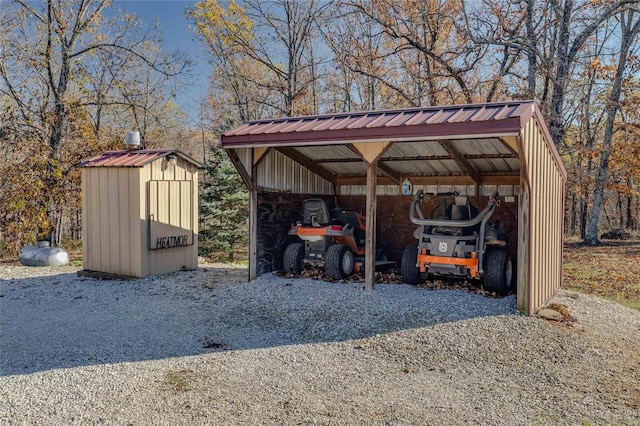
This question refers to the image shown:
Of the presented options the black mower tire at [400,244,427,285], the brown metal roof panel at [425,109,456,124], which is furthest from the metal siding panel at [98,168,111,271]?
the brown metal roof panel at [425,109,456,124]

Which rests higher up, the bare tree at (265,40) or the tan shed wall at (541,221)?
the bare tree at (265,40)

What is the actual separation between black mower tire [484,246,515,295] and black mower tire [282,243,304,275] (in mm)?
2949

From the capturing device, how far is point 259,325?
5.46 m

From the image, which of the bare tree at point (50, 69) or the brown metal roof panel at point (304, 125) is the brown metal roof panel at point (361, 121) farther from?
the bare tree at point (50, 69)

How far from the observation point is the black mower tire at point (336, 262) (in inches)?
294

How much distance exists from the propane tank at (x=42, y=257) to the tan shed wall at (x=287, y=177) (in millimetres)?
5082

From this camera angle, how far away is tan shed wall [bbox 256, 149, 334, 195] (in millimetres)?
7926

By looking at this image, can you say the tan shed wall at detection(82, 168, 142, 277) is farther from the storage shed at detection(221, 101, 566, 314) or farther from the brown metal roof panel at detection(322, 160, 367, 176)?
the brown metal roof panel at detection(322, 160, 367, 176)

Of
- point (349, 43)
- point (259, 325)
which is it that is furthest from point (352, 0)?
point (259, 325)

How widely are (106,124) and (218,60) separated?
509cm

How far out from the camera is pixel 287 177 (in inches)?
333

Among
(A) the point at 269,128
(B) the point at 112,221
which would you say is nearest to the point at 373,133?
(A) the point at 269,128

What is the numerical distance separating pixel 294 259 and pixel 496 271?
3163mm

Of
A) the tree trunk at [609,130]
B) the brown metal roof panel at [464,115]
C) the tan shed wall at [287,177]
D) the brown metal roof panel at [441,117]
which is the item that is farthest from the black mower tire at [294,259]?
the tree trunk at [609,130]
